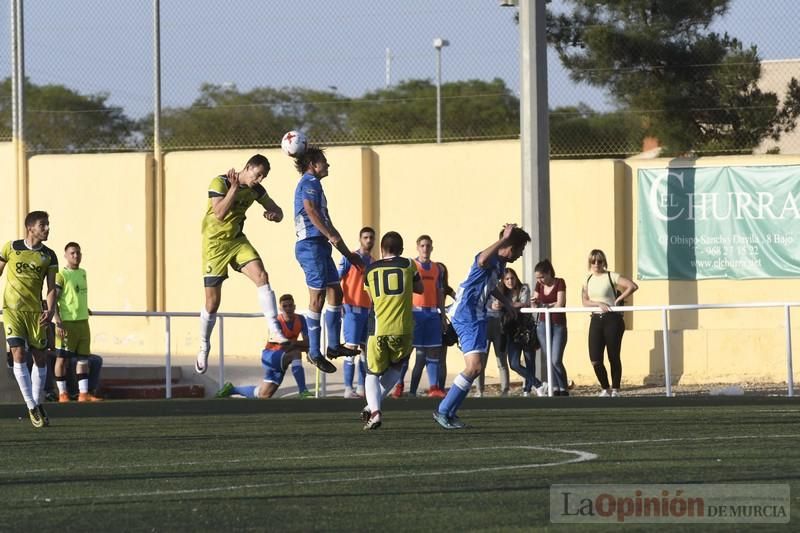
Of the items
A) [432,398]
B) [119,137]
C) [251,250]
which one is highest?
[119,137]

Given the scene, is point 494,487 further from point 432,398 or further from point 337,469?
point 432,398

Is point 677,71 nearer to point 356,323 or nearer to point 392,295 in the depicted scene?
point 356,323

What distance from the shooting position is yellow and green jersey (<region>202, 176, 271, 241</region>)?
1385 cm

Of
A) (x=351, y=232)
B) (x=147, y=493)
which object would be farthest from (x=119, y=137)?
(x=147, y=493)

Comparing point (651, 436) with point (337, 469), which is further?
point (651, 436)

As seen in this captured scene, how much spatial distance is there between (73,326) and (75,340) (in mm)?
187

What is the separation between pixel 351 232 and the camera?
2794 centimetres

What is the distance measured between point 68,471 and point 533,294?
12658mm

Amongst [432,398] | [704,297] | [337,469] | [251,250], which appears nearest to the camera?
[337,469]

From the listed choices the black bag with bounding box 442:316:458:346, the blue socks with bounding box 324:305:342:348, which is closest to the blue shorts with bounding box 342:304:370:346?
the black bag with bounding box 442:316:458:346

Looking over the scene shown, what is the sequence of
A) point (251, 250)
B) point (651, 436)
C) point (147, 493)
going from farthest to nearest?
point (251, 250) → point (651, 436) → point (147, 493)

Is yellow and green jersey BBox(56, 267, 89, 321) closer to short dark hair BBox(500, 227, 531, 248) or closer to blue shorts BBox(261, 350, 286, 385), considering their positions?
blue shorts BBox(261, 350, 286, 385)

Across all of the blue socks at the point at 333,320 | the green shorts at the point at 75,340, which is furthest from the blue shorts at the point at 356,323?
the green shorts at the point at 75,340

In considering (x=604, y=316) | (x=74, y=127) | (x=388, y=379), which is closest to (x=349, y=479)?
(x=388, y=379)
